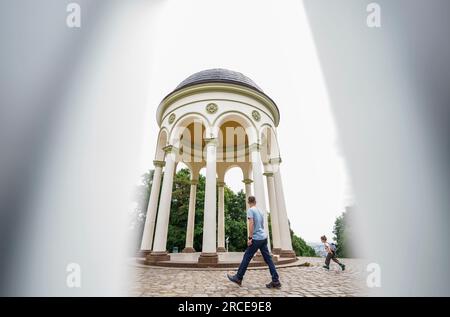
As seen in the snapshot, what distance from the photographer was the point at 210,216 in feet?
36.0

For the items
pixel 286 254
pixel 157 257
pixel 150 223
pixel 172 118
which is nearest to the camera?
pixel 157 257

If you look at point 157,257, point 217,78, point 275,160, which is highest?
point 217,78

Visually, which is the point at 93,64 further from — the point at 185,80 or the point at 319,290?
the point at 185,80

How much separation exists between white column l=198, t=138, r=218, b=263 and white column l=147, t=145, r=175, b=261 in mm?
2219

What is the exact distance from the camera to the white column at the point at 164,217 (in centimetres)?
1134

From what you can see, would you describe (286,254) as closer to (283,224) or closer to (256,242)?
(283,224)

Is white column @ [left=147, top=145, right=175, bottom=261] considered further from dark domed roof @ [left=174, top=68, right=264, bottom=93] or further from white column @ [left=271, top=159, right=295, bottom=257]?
white column @ [left=271, top=159, right=295, bottom=257]

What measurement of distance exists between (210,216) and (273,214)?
4634 millimetres
